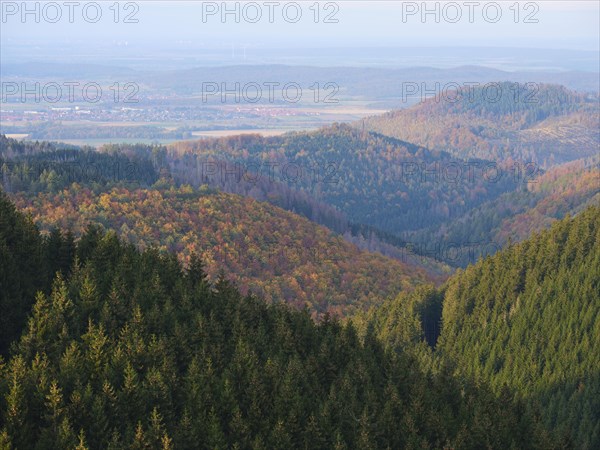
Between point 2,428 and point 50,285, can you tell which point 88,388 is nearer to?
point 2,428

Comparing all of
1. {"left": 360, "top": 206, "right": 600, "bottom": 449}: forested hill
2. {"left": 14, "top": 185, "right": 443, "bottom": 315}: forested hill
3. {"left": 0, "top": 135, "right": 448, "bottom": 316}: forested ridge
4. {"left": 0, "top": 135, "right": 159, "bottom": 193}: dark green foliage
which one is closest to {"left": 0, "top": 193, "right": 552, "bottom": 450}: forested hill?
{"left": 360, "top": 206, "right": 600, "bottom": 449}: forested hill

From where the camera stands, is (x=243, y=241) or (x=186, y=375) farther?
(x=243, y=241)

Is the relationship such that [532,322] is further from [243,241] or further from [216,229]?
[216,229]

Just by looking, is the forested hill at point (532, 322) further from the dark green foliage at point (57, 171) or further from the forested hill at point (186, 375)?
the dark green foliage at point (57, 171)

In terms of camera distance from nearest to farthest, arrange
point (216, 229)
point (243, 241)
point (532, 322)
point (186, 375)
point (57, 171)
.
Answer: point (186, 375) → point (532, 322) → point (57, 171) → point (243, 241) → point (216, 229)

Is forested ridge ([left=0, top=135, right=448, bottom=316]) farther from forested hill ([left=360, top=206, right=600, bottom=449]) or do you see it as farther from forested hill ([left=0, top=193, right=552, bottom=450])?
forested hill ([left=0, top=193, right=552, bottom=450])

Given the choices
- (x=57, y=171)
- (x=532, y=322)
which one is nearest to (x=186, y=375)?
(x=532, y=322)
